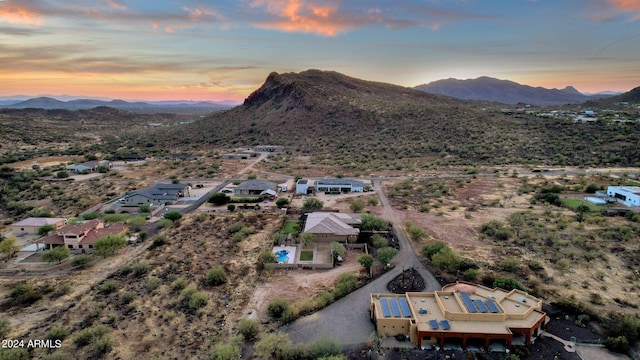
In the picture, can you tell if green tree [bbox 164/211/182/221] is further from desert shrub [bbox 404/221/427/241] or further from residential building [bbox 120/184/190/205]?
desert shrub [bbox 404/221/427/241]

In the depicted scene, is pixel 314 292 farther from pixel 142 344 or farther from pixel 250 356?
pixel 142 344

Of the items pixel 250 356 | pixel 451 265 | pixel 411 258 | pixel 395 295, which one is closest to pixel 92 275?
pixel 250 356

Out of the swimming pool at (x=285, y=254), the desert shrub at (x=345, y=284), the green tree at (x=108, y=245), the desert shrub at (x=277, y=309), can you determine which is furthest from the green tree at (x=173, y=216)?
the desert shrub at (x=345, y=284)

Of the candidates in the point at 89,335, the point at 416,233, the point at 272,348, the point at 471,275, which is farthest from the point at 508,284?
the point at 89,335

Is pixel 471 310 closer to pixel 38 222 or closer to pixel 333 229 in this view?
pixel 333 229

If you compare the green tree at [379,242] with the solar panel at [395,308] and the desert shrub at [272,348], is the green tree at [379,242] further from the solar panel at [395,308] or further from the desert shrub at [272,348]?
the desert shrub at [272,348]

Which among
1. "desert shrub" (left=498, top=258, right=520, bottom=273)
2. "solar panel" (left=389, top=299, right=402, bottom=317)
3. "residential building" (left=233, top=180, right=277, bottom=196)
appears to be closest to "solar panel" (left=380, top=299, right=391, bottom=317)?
"solar panel" (left=389, top=299, right=402, bottom=317)

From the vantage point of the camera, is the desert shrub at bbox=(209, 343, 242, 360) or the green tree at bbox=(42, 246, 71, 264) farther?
the green tree at bbox=(42, 246, 71, 264)
